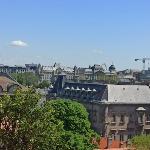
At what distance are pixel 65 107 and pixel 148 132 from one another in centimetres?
3890

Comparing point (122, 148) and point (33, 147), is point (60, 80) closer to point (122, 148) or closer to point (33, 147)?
point (122, 148)

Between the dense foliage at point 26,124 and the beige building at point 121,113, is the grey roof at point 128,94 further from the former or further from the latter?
the dense foliage at point 26,124

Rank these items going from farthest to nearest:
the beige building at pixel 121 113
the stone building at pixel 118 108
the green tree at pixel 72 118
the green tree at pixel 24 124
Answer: the stone building at pixel 118 108 < the beige building at pixel 121 113 < the green tree at pixel 72 118 < the green tree at pixel 24 124

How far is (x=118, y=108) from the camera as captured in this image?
88.2 metres

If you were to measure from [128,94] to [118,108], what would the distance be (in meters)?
3.86

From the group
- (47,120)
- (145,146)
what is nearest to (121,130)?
(145,146)

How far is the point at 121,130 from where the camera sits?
87938mm

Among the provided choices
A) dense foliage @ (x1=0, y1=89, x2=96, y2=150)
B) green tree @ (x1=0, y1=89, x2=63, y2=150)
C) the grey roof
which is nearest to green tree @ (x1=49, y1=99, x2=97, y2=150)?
dense foliage @ (x1=0, y1=89, x2=96, y2=150)

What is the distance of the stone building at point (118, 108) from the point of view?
285 ft

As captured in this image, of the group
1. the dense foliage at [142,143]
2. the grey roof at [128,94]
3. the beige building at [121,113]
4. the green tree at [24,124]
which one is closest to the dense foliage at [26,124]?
the green tree at [24,124]

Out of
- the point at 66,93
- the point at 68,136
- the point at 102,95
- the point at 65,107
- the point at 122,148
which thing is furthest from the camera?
the point at 66,93

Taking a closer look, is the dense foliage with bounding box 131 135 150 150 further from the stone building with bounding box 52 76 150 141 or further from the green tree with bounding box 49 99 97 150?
the stone building with bounding box 52 76 150 141

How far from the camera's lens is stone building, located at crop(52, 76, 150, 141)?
86.8m

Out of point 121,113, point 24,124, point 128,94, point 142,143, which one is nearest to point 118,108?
point 121,113
